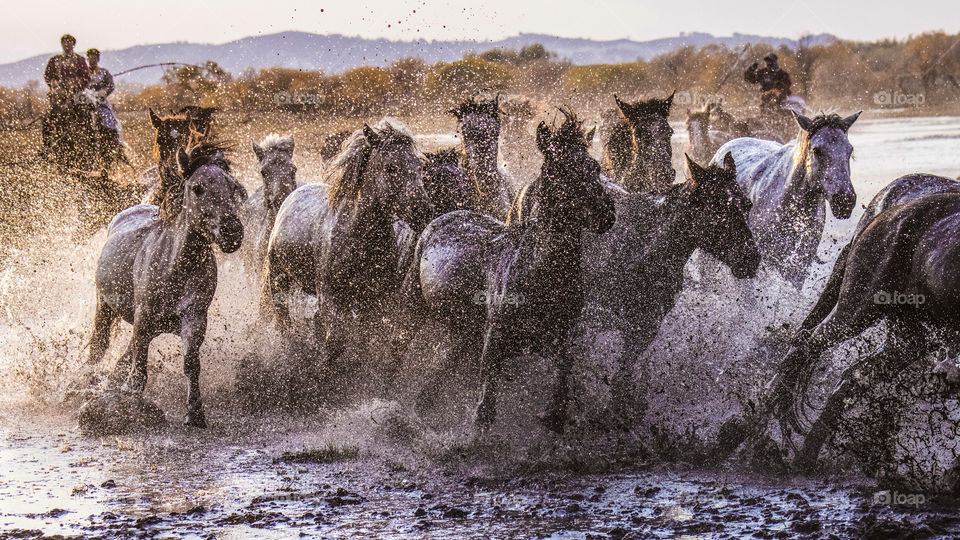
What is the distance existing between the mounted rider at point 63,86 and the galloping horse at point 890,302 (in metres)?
8.45

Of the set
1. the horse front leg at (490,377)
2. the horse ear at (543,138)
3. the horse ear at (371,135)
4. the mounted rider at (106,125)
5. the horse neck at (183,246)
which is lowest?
the horse front leg at (490,377)

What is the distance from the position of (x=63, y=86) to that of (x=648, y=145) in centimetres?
663

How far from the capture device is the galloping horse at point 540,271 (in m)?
6.23

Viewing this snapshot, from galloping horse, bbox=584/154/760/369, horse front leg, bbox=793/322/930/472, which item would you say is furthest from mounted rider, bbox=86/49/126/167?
horse front leg, bbox=793/322/930/472

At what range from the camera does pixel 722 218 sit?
6699 millimetres

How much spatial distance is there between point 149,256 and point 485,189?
7.98ft

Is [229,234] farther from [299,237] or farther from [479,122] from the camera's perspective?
[479,122]

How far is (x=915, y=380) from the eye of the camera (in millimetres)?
5906

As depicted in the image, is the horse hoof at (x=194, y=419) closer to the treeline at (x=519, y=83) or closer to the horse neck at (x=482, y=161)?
the horse neck at (x=482, y=161)

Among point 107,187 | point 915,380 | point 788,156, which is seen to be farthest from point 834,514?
point 107,187

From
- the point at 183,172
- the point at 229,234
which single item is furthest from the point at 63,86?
the point at 229,234

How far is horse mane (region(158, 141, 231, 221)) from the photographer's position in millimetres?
Result: 7215

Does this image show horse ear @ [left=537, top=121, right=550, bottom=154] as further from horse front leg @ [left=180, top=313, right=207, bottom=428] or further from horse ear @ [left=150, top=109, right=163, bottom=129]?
horse ear @ [left=150, top=109, right=163, bottom=129]

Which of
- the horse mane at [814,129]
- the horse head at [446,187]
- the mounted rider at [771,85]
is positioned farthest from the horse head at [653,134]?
the mounted rider at [771,85]
